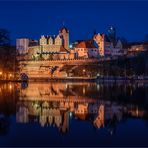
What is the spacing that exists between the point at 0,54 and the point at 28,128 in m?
60.0

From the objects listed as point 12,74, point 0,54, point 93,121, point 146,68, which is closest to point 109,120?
point 93,121

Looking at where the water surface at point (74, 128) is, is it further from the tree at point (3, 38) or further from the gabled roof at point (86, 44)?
the gabled roof at point (86, 44)

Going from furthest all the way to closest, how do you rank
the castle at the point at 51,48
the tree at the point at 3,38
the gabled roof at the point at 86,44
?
the gabled roof at the point at 86,44
the castle at the point at 51,48
the tree at the point at 3,38

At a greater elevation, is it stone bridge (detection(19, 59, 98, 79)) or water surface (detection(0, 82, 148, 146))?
stone bridge (detection(19, 59, 98, 79))

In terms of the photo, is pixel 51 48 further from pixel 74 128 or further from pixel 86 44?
pixel 74 128

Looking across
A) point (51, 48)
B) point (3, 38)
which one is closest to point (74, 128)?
point (3, 38)

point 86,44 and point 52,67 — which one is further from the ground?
point 86,44

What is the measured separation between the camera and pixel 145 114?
21344mm

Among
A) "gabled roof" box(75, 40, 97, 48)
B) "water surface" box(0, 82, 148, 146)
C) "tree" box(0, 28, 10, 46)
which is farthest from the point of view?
"gabled roof" box(75, 40, 97, 48)

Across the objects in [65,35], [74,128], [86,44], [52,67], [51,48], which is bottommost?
[74,128]

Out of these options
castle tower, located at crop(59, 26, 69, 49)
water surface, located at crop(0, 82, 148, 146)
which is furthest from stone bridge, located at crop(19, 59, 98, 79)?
water surface, located at crop(0, 82, 148, 146)

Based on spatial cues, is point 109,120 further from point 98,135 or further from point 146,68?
point 146,68

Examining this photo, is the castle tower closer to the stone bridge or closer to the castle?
the castle

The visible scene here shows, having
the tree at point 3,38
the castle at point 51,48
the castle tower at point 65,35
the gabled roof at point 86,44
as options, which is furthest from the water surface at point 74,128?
the castle tower at point 65,35
